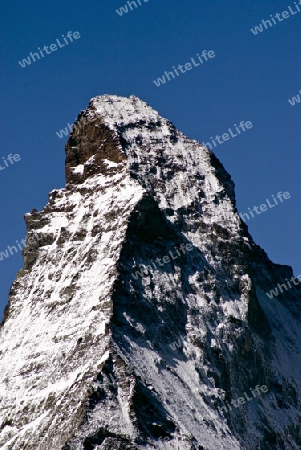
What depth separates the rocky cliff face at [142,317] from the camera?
147 metres

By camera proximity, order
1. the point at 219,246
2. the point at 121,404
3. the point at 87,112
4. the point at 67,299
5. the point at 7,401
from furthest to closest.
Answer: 1. the point at 87,112
2. the point at 219,246
3. the point at 67,299
4. the point at 7,401
5. the point at 121,404

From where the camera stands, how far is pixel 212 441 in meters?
150

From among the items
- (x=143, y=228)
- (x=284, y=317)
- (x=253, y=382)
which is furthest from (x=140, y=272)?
(x=284, y=317)

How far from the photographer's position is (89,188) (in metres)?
186

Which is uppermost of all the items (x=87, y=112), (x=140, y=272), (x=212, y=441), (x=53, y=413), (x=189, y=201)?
(x=87, y=112)

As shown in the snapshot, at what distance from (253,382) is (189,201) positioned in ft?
101

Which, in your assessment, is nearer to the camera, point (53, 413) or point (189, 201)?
point (53, 413)

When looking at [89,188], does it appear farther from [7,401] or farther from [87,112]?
[7,401]

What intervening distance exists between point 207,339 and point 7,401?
26.8 meters

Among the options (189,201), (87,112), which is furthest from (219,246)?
(87,112)

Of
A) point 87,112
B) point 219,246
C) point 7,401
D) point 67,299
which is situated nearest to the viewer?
point 7,401

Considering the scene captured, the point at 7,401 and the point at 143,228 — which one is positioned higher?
the point at 143,228

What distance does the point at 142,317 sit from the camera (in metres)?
162

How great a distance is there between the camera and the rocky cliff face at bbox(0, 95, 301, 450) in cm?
14700
